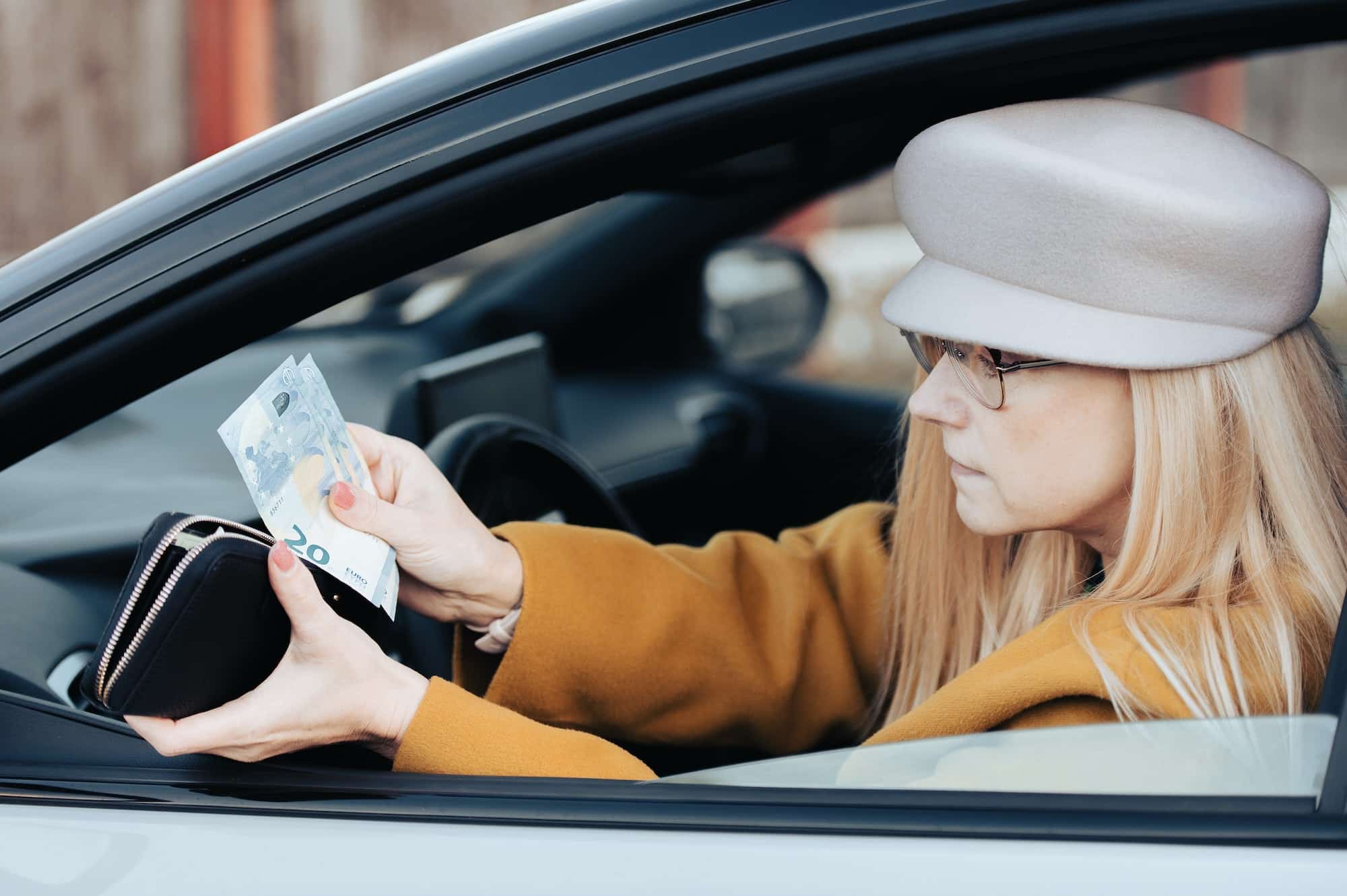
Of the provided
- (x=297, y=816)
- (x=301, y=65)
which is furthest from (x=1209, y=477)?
(x=301, y=65)

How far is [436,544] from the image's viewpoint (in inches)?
51.5

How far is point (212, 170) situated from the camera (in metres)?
1.00

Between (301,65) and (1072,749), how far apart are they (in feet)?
24.9

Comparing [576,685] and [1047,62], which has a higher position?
[1047,62]

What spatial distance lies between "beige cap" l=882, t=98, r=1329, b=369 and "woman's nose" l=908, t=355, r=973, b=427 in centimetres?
9

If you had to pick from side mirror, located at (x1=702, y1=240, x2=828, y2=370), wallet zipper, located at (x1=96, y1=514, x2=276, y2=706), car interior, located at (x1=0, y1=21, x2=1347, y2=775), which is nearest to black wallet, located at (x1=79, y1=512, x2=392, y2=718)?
wallet zipper, located at (x1=96, y1=514, x2=276, y2=706)

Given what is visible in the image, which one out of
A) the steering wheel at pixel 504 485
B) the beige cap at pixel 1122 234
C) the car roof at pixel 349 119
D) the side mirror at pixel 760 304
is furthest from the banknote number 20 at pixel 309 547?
the side mirror at pixel 760 304

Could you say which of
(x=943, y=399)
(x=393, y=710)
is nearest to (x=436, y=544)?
(x=393, y=710)

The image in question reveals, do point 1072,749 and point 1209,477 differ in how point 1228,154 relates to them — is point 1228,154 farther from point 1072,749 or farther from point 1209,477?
point 1072,749

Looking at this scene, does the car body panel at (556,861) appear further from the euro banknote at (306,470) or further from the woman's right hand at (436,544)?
the woman's right hand at (436,544)

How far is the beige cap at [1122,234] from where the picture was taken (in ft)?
3.53

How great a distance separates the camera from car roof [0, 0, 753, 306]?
979 millimetres

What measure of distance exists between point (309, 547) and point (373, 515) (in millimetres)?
111

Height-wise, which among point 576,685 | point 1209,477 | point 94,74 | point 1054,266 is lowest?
point 576,685
